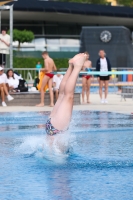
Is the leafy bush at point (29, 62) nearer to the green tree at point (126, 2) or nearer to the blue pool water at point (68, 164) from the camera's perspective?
the green tree at point (126, 2)

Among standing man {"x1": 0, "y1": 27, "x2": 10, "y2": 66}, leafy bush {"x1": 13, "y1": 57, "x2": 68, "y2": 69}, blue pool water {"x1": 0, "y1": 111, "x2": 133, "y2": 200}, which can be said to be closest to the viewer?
blue pool water {"x1": 0, "y1": 111, "x2": 133, "y2": 200}

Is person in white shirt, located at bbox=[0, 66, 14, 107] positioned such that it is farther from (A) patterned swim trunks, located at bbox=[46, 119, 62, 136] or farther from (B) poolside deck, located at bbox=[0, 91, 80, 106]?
(A) patterned swim trunks, located at bbox=[46, 119, 62, 136]

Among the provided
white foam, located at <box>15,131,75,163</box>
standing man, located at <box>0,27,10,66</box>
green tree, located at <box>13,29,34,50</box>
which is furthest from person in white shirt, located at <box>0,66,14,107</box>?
green tree, located at <box>13,29,34,50</box>

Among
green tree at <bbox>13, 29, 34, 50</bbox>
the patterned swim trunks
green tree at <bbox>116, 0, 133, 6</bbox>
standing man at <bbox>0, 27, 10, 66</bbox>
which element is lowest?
the patterned swim trunks

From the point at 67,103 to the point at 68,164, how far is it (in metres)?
0.74

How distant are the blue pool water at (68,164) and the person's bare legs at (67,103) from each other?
0.68 ft

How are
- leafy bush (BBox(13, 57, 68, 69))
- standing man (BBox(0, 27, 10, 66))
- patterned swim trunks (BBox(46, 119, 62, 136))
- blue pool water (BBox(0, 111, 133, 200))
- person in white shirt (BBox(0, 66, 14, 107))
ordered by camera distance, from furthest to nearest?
leafy bush (BBox(13, 57, 68, 69)) → standing man (BBox(0, 27, 10, 66)) → person in white shirt (BBox(0, 66, 14, 107)) → patterned swim trunks (BBox(46, 119, 62, 136)) → blue pool water (BBox(0, 111, 133, 200))

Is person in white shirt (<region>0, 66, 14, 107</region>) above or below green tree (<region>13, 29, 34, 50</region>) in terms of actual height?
below

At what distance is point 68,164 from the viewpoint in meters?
7.32

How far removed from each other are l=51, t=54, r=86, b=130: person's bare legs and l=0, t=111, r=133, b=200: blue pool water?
21 cm

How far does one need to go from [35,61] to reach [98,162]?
129ft

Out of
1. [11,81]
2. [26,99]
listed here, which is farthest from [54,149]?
[11,81]

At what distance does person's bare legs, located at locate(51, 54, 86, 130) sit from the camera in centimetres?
759

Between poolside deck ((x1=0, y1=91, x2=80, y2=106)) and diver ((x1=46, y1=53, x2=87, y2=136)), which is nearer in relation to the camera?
diver ((x1=46, y1=53, x2=87, y2=136))
